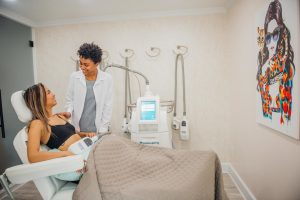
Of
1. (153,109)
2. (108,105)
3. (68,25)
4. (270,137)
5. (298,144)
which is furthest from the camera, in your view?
(68,25)

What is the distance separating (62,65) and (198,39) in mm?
1956

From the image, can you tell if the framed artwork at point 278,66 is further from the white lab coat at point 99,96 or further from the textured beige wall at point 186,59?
the white lab coat at point 99,96

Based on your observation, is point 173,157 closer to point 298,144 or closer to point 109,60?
point 298,144

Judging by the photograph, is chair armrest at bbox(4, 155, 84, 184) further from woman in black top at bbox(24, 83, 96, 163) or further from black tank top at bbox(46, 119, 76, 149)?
black tank top at bbox(46, 119, 76, 149)

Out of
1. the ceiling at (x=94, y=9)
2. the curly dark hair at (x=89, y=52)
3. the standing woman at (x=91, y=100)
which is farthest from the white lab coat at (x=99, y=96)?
the ceiling at (x=94, y=9)

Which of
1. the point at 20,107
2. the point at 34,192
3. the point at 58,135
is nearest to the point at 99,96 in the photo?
the point at 58,135

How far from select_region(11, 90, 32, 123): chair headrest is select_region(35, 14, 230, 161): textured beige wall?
1615 millimetres

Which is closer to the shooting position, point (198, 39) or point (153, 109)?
point (153, 109)

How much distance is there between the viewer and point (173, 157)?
145 centimetres

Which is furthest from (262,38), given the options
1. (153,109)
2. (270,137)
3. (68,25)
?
(68,25)

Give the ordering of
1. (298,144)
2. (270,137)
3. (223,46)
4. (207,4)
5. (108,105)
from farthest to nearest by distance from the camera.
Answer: (223,46) < (207,4) < (108,105) < (270,137) < (298,144)

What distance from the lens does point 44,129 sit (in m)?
1.39

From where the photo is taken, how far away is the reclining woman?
4.08 feet

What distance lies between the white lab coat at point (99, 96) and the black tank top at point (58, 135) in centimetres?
74
